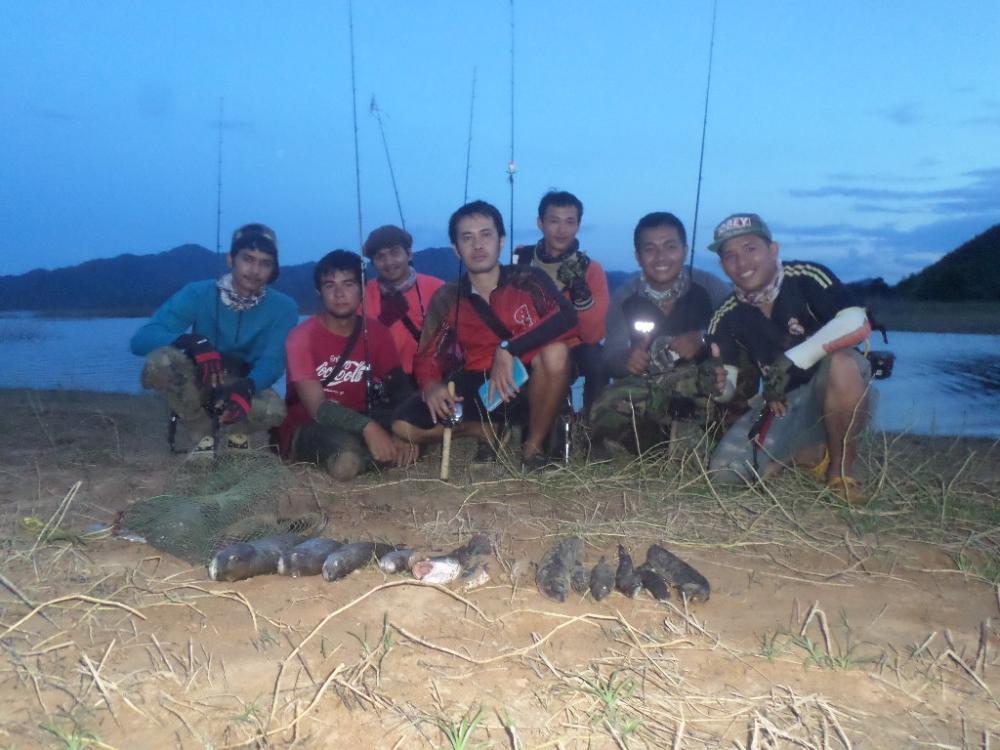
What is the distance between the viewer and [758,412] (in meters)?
4.65

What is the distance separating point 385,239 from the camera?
5719mm

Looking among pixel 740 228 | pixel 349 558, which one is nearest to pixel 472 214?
pixel 740 228

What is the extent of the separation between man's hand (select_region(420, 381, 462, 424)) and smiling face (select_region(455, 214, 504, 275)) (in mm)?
813

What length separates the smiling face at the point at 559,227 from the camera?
5.64 meters

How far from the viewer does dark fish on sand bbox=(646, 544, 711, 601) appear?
2.99 metres

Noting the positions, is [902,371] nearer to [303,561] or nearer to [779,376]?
[779,376]

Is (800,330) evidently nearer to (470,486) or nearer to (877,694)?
(470,486)

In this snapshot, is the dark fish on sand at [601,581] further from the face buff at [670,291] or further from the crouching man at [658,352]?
the face buff at [670,291]

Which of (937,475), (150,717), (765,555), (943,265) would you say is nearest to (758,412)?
(937,475)

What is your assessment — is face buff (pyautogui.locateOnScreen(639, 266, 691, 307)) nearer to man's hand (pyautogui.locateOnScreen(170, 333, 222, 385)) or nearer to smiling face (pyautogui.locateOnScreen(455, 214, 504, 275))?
smiling face (pyautogui.locateOnScreen(455, 214, 504, 275))

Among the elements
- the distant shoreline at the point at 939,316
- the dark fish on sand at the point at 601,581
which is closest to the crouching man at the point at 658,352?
the dark fish on sand at the point at 601,581

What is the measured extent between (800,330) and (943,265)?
2901cm

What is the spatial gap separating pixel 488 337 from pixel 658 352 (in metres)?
1.09

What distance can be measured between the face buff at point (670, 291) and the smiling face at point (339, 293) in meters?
1.95
